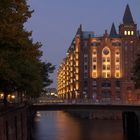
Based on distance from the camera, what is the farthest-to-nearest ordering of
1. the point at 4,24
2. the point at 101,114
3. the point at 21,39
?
the point at 101,114, the point at 21,39, the point at 4,24

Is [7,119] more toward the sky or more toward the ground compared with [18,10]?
more toward the ground

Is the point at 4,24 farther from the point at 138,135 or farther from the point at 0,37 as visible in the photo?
the point at 138,135

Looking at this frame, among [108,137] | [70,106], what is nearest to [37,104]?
[70,106]

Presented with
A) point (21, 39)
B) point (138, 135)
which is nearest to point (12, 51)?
point (21, 39)

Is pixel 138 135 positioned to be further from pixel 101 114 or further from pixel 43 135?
pixel 101 114

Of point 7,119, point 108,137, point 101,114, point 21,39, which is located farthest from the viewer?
point 101,114

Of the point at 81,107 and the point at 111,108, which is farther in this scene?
the point at 81,107

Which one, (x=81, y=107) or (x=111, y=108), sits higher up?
(x=81, y=107)

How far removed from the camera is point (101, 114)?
18775 centimetres

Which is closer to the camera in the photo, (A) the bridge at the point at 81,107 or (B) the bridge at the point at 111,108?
(B) the bridge at the point at 111,108

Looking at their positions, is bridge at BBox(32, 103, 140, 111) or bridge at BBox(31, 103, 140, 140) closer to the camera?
bridge at BBox(31, 103, 140, 140)

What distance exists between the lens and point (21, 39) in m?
44.2

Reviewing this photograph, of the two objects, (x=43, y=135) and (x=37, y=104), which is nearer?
(x=43, y=135)

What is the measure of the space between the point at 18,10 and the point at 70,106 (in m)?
76.1
